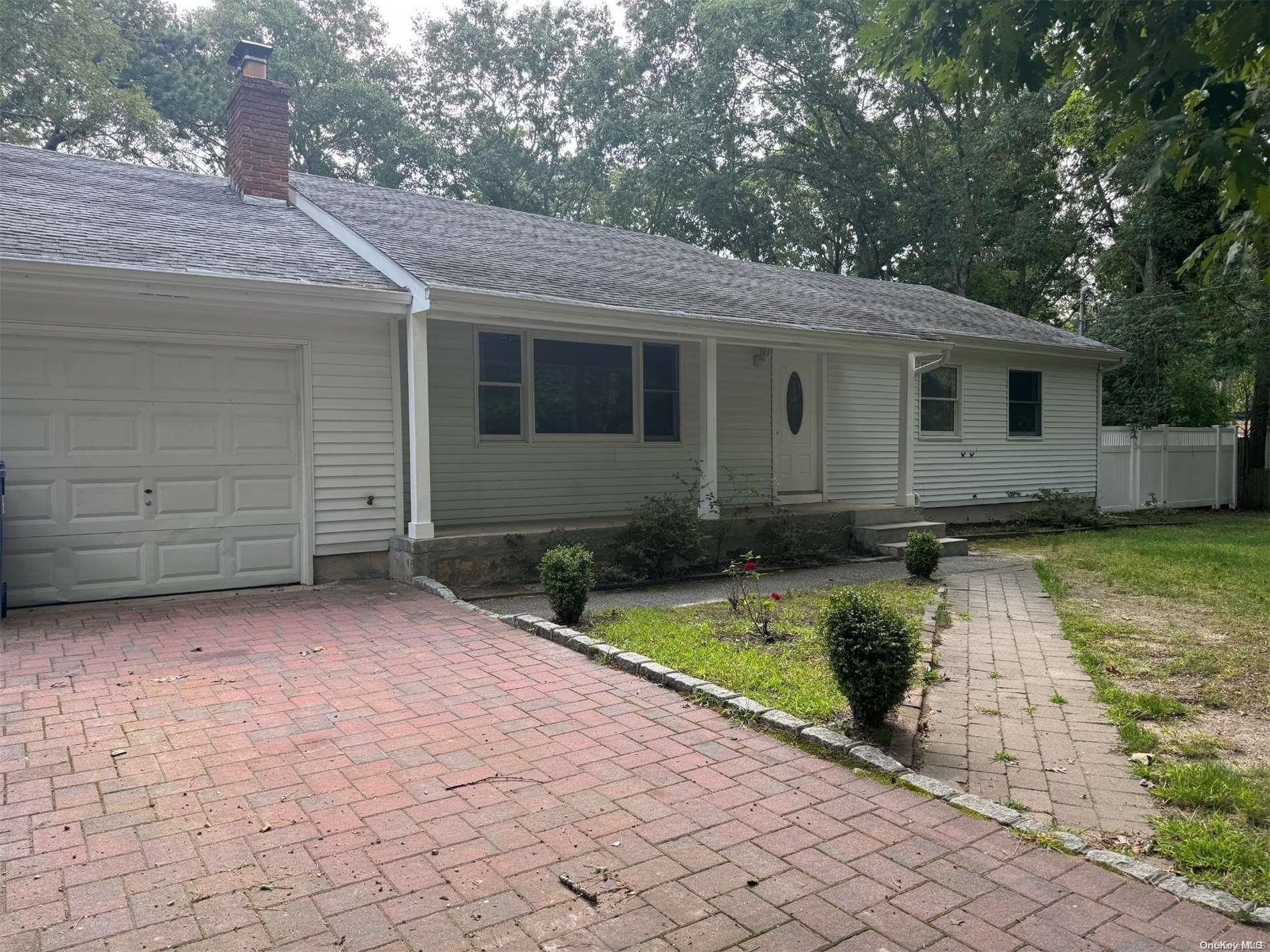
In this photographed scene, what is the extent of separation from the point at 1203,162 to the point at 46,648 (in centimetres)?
711

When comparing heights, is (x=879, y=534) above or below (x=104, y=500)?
below

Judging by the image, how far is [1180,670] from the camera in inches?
229

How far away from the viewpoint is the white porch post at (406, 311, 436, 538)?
823cm

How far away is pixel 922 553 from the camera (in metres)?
9.59

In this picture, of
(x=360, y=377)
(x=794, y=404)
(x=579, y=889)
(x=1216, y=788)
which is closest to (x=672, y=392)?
(x=794, y=404)

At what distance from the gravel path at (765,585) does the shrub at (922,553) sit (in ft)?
0.79

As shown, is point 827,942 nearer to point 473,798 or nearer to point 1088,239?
point 473,798

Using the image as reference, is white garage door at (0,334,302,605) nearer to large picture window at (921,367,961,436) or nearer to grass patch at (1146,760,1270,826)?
grass patch at (1146,760,1270,826)

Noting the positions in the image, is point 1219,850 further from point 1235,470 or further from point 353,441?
point 1235,470

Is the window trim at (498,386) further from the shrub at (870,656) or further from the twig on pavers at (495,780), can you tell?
the twig on pavers at (495,780)

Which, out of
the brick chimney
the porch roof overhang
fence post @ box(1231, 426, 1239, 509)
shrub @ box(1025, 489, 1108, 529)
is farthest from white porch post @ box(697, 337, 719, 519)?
fence post @ box(1231, 426, 1239, 509)

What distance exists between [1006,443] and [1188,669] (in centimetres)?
1037

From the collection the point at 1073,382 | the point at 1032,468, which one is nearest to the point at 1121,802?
the point at 1032,468

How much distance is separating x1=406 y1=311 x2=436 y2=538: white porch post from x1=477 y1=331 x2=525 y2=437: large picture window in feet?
6.20
